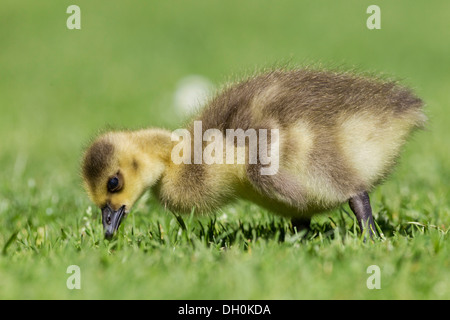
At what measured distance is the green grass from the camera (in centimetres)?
252

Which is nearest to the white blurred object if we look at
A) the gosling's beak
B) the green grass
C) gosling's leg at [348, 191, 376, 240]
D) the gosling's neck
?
the green grass

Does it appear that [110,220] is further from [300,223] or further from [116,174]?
[300,223]

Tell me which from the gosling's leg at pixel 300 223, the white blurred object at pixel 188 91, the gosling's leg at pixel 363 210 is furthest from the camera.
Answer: the white blurred object at pixel 188 91

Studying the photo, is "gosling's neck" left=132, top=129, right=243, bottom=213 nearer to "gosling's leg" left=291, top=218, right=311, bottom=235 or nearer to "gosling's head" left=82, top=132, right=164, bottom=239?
"gosling's head" left=82, top=132, right=164, bottom=239

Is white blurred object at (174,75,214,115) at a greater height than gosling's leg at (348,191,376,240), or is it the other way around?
white blurred object at (174,75,214,115)

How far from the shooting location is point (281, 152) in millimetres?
3066

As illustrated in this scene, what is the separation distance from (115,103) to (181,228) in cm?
512

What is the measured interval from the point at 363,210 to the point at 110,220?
1096mm

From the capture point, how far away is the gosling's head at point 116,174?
10.6 ft

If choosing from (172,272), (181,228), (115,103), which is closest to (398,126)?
(181,228)

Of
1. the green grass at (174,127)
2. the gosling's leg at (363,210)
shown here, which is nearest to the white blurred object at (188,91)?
the green grass at (174,127)

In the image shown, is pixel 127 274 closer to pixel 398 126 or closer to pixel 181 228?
pixel 181 228

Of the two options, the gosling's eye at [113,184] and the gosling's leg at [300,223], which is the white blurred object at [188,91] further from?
the gosling's eye at [113,184]
